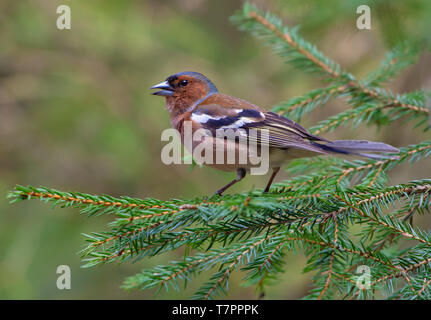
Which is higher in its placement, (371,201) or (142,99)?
(142,99)

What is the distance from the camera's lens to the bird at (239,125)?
3.06m

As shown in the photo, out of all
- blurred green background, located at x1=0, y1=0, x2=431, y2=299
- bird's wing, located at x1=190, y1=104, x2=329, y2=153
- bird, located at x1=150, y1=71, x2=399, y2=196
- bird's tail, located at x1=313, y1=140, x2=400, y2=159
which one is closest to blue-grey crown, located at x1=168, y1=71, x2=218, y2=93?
bird, located at x1=150, y1=71, x2=399, y2=196

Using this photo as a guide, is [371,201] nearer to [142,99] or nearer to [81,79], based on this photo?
[142,99]

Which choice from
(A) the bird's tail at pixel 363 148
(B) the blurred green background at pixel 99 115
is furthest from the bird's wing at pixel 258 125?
(B) the blurred green background at pixel 99 115

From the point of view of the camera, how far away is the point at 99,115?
550cm

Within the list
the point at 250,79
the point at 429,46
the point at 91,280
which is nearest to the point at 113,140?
the point at 91,280

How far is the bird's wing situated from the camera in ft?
10.8

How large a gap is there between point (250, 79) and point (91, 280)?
134 inches

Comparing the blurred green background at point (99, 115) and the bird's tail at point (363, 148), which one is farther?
the blurred green background at point (99, 115)

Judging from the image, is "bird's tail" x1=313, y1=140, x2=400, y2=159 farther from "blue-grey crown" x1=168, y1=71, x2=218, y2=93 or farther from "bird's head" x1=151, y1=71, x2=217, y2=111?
"blue-grey crown" x1=168, y1=71, x2=218, y2=93

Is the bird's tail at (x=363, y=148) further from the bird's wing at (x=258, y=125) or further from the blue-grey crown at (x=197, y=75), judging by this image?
the blue-grey crown at (x=197, y=75)

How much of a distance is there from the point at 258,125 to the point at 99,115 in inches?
104

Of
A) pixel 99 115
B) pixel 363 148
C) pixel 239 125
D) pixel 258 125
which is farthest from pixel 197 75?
pixel 363 148

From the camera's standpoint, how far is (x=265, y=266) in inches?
92.6
